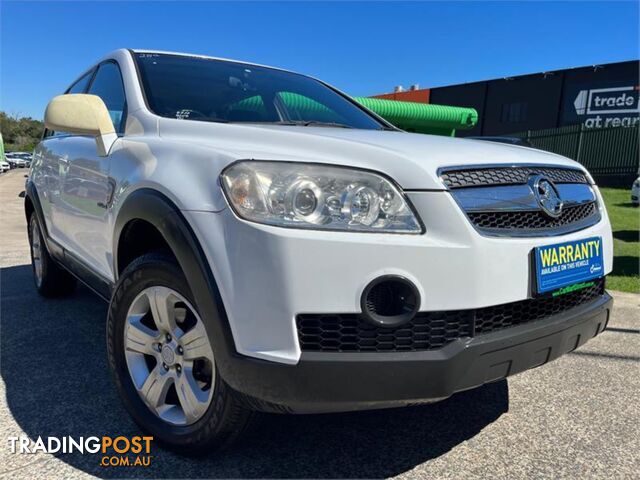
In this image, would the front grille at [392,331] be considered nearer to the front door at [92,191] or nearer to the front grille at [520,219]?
the front grille at [520,219]

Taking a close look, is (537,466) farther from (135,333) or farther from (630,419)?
(135,333)

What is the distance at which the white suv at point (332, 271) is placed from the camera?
5.00ft

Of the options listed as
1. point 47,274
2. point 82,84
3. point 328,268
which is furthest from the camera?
point 47,274

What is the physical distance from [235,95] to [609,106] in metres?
26.2

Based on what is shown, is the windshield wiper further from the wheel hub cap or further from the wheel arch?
the wheel hub cap

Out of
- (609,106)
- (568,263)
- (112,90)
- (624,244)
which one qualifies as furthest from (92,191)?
(609,106)

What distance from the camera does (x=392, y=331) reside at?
5.16 feet

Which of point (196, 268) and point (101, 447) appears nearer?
point (196, 268)

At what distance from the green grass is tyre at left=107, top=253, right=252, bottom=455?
16.6 ft

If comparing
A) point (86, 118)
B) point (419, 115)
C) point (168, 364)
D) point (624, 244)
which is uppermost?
point (419, 115)

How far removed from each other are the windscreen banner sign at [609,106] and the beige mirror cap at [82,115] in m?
24.5

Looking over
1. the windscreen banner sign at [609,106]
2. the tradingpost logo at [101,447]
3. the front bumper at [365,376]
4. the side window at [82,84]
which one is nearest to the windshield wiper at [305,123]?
the front bumper at [365,376]

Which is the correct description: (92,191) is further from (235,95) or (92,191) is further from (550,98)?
(550,98)

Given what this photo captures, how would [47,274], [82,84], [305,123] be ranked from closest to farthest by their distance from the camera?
[305,123]
[82,84]
[47,274]
